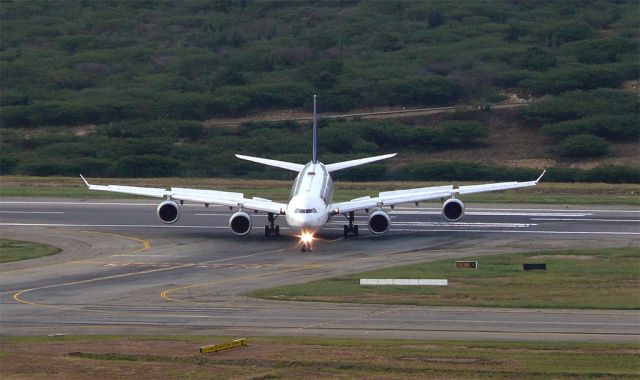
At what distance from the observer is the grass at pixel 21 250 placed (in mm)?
60969

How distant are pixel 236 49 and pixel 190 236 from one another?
102 meters

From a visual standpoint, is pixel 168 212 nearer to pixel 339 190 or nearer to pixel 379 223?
pixel 379 223

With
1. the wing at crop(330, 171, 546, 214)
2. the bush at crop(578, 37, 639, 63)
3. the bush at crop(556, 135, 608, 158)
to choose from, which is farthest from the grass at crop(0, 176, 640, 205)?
the bush at crop(578, 37, 639, 63)

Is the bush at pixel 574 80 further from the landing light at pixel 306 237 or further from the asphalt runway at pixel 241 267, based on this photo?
the landing light at pixel 306 237

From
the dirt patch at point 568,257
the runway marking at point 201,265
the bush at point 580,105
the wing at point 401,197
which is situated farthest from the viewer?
the bush at point 580,105

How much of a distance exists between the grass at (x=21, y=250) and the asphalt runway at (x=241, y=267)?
1.05 meters

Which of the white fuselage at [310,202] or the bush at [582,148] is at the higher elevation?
the bush at [582,148]

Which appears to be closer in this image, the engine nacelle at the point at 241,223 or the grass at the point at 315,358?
the grass at the point at 315,358

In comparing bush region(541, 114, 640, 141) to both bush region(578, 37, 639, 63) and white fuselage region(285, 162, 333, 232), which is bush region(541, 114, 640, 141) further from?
white fuselage region(285, 162, 333, 232)

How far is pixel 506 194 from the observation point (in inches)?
3585

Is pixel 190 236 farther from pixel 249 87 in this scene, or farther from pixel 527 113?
pixel 249 87

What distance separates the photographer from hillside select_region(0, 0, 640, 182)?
118188 mm

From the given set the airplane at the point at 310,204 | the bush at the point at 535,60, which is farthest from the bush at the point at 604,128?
the airplane at the point at 310,204

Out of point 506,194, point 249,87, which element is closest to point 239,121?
point 249,87
